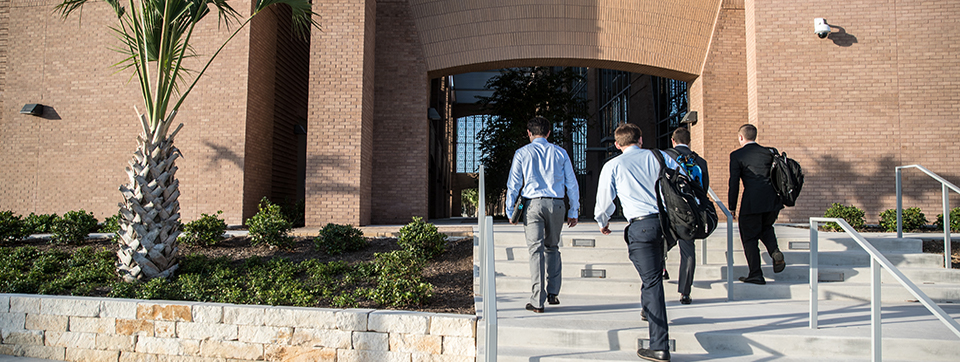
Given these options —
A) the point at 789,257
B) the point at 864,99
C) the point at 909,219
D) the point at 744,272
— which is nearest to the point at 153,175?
the point at 744,272

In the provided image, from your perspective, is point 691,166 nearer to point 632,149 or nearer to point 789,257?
point 632,149

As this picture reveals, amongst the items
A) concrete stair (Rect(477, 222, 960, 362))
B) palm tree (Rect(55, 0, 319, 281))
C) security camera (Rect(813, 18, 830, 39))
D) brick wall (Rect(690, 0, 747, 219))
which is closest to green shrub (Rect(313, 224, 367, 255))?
palm tree (Rect(55, 0, 319, 281))

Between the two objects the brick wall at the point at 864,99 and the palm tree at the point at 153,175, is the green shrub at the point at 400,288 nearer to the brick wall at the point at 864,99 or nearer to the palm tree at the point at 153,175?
the palm tree at the point at 153,175

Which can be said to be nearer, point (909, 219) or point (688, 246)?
point (688, 246)

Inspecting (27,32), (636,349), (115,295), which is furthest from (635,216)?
(27,32)

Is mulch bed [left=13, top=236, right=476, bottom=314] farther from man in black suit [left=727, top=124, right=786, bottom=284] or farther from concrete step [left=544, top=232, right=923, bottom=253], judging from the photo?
man in black suit [left=727, top=124, right=786, bottom=284]

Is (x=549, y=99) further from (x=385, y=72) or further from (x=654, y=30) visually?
(x=385, y=72)

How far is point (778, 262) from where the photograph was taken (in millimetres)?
4871

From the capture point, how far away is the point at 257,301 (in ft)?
15.6

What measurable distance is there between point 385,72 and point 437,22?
1.41 m

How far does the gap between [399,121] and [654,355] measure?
751 cm

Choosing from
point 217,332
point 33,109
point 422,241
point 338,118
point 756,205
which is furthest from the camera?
point 33,109

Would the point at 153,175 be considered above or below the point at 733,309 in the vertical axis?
above

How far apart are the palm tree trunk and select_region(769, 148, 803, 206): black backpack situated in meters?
6.43
